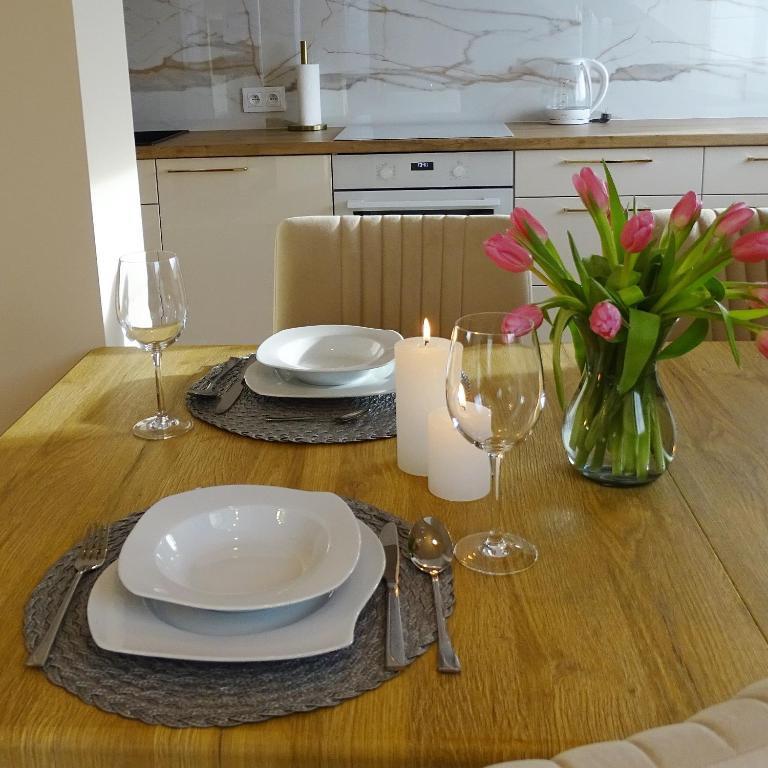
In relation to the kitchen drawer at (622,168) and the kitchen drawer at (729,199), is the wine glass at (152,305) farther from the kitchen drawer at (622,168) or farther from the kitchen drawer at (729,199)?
the kitchen drawer at (729,199)

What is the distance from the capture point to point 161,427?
124cm

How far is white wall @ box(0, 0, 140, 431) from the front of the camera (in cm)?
165

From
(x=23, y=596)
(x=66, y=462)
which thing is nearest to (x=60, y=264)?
(x=66, y=462)

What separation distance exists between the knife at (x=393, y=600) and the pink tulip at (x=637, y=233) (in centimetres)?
35

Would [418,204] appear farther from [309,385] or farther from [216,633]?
[216,633]

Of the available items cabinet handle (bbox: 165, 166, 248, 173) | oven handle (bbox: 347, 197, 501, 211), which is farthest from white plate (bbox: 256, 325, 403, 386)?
cabinet handle (bbox: 165, 166, 248, 173)

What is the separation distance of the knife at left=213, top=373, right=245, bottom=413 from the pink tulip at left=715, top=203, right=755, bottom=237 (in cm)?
64

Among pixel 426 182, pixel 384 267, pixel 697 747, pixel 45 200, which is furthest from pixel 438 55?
pixel 697 747

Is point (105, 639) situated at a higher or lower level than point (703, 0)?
lower

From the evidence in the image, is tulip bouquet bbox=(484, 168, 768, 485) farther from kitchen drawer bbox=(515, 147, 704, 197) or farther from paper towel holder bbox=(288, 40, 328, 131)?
paper towel holder bbox=(288, 40, 328, 131)

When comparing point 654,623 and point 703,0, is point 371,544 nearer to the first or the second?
point 654,623

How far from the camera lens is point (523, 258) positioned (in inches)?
38.7

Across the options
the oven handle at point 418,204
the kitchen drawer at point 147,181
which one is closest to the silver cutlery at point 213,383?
the oven handle at point 418,204

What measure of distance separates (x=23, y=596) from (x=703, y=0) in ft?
10.6
